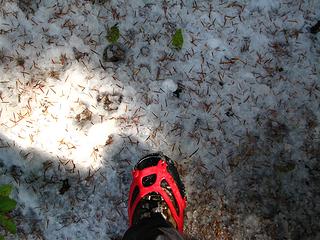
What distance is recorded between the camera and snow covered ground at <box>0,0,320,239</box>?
163 inches

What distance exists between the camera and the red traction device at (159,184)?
13.2 ft

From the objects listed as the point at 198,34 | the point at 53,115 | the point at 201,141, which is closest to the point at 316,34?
the point at 198,34

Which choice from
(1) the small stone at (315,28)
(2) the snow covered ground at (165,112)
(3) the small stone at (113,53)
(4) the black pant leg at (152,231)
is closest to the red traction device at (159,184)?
(2) the snow covered ground at (165,112)

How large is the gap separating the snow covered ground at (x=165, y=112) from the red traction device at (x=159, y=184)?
0.16 metres

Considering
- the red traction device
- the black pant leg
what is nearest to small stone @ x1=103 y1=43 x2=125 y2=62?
the red traction device

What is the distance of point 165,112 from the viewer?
4234 millimetres

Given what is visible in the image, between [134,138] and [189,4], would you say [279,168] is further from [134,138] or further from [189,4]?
[189,4]

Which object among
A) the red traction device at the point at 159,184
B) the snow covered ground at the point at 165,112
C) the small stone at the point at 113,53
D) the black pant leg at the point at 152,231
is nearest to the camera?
the black pant leg at the point at 152,231

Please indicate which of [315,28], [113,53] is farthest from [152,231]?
[315,28]

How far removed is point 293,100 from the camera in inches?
166

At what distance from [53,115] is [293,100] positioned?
2.71 meters

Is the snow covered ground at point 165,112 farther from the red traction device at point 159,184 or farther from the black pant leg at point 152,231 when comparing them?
the black pant leg at point 152,231

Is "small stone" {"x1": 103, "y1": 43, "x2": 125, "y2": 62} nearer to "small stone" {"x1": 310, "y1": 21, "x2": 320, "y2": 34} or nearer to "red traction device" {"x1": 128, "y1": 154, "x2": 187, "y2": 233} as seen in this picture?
"red traction device" {"x1": 128, "y1": 154, "x2": 187, "y2": 233}

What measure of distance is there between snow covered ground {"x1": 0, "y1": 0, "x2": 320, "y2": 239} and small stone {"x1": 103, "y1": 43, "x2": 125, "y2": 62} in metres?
0.05
